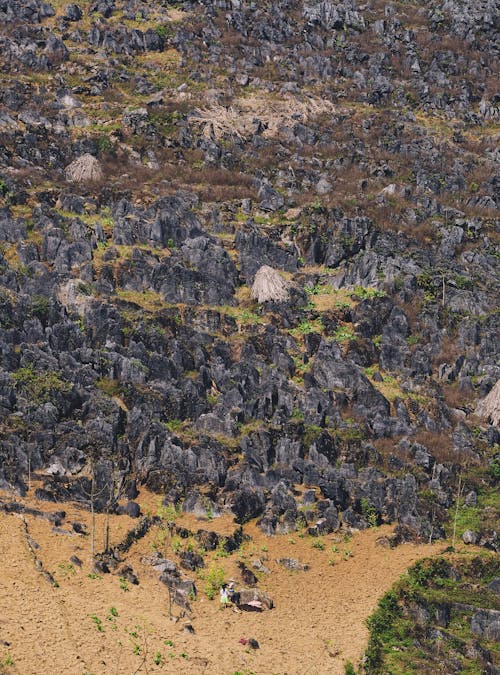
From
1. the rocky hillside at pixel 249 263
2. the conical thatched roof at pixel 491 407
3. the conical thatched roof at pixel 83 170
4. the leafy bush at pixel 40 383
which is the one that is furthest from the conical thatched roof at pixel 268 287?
the conical thatched roof at pixel 83 170

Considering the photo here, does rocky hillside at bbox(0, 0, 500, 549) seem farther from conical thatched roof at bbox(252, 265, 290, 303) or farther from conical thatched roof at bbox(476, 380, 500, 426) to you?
conical thatched roof at bbox(476, 380, 500, 426)

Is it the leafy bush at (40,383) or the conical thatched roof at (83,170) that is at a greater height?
the conical thatched roof at (83,170)

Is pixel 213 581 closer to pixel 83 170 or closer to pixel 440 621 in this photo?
pixel 440 621

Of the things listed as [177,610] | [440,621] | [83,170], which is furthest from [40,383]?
[83,170]

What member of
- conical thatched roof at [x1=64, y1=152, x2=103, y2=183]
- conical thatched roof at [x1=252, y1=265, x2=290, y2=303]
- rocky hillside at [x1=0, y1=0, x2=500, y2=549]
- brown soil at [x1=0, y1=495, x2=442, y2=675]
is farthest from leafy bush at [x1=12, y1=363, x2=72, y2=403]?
conical thatched roof at [x1=64, y1=152, x2=103, y2=183]

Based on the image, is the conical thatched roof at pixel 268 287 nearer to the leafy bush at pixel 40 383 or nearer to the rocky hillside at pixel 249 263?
the rocky hillside at pixel 249 263

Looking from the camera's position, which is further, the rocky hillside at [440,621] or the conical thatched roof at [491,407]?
the conical thatched roof at [491,407]

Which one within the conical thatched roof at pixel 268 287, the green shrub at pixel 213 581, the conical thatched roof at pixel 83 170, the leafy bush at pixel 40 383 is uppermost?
the conical thatched roof at pixel 83 170

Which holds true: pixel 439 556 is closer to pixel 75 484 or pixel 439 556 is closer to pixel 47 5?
pixel 75 484
